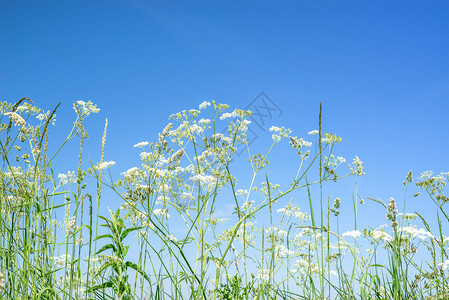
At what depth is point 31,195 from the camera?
3.00 metres

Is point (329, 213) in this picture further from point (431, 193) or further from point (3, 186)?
point (431, 193)

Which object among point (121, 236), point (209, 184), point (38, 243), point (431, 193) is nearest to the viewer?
point (38, 243)

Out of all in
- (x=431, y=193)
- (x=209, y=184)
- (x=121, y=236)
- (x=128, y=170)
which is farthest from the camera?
(x=431, y=193)

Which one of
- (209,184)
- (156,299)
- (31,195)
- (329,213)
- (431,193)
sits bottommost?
(156,299)

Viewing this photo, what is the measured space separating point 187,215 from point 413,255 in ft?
7.41

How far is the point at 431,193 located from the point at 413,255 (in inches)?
109

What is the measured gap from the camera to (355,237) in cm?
309

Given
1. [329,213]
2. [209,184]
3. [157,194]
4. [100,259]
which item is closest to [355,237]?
[329,213]

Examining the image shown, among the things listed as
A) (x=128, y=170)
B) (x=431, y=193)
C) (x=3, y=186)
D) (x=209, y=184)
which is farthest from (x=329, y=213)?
(x=431, y=193)

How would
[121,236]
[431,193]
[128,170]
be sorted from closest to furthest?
[121,236]
[128,170]
[431,193]

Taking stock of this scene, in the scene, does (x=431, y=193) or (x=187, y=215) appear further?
(x=431, y=193)

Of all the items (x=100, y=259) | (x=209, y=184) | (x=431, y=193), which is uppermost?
(x=431, y=193)

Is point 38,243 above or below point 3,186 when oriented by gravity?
below

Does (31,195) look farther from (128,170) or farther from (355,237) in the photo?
(355,237)
